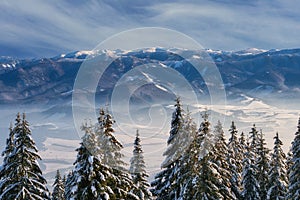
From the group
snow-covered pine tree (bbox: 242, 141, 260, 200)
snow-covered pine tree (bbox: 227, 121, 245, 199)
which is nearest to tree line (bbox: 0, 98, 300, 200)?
snow-covered pine tree (bbox: 227, 121, 245, 199)

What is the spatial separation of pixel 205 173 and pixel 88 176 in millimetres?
8412

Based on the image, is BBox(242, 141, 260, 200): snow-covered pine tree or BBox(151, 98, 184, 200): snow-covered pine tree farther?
BBox(242, 141, 260, 200): snow-covered pine tree

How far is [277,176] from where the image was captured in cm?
3622

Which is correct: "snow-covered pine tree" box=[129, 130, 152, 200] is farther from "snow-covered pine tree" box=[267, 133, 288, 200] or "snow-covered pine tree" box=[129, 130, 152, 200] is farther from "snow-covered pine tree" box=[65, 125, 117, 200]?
"snow-covered pine tree" box=[267, 133, 288, 200]

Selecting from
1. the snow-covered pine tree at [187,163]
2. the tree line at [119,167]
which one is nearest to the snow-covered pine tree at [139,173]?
the tree line at [119,167]

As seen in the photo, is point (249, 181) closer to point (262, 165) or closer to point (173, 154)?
point (262, 165)

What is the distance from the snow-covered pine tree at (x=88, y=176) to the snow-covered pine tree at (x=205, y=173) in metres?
6.35

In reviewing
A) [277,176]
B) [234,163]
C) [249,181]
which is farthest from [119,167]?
[249,181]

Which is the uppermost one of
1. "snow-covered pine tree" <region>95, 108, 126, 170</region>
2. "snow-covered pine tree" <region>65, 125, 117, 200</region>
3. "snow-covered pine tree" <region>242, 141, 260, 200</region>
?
"snow-covered pine tree" <region>95, 108, 126, 170</region>

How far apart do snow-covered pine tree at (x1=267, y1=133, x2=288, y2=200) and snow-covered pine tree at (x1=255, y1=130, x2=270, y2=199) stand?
1.86m

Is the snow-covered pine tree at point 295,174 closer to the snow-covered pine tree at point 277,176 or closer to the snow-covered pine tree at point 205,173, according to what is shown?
the snow-covered pine tree at point 277,176

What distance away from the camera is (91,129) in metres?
22.7

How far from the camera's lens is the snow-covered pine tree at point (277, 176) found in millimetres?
35688

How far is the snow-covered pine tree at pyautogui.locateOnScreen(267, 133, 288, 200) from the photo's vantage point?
35.7 metres
